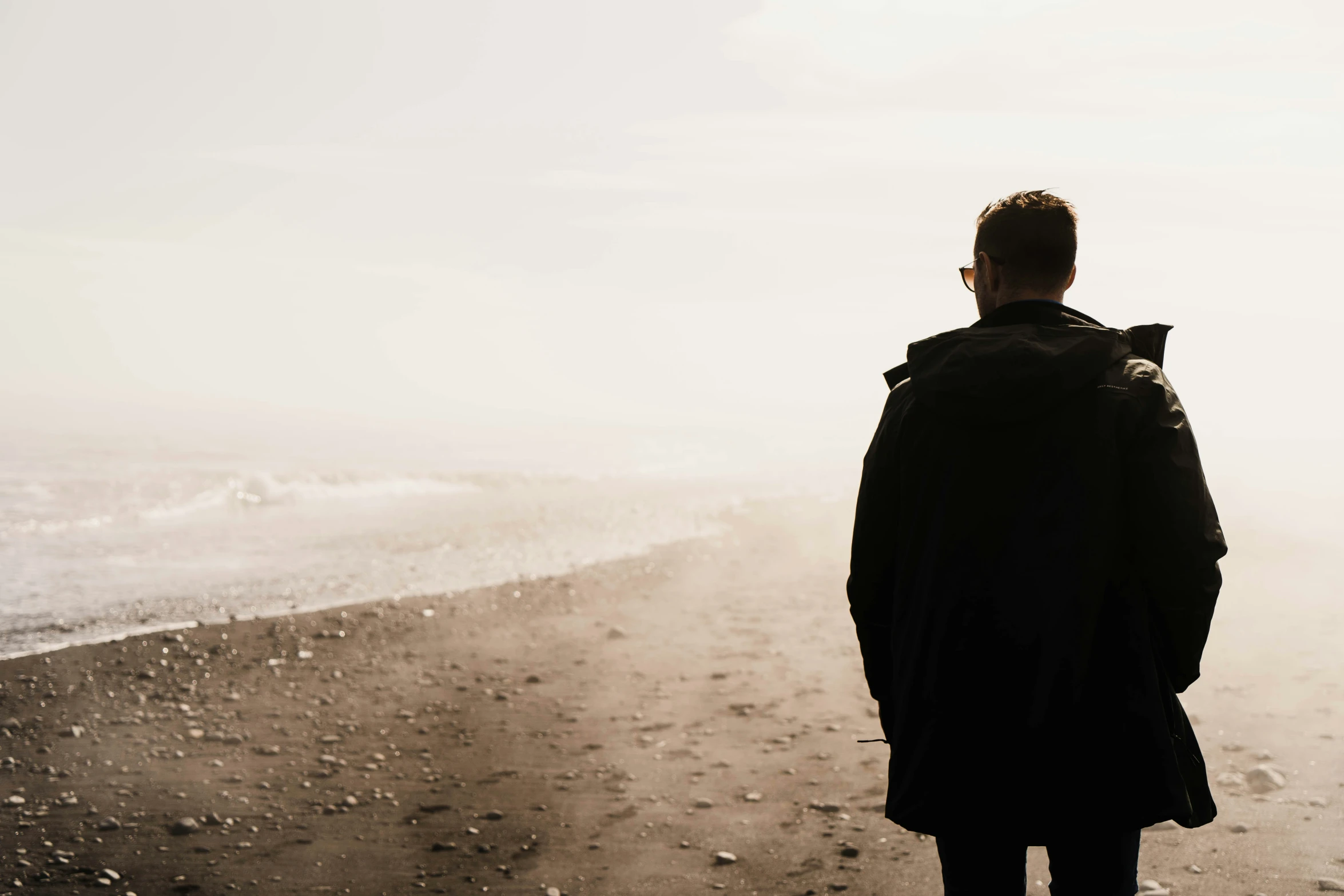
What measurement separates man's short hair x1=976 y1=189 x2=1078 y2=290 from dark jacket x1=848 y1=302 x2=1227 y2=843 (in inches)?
3.7

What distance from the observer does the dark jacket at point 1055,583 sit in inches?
→ 91.9

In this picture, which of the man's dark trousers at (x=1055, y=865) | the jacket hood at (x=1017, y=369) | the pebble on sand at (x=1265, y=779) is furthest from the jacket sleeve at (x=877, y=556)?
the pebble on sand at (x=1265, y=779)

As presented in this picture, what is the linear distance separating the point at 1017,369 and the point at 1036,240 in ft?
1.34

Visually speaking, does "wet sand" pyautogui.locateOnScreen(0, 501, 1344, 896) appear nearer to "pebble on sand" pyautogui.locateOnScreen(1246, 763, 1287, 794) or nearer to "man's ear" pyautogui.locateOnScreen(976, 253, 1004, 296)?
"pebble on sand" pyautogui.locateOnScreen(1246, 763, 1287, 794)

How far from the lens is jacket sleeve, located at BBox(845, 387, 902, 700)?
260 centimetres

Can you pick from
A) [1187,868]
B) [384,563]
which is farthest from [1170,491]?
[384,563]

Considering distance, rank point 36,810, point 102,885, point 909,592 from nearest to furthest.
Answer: point 909,592 → point 102,885 → point 36,810

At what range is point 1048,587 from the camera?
2367mm

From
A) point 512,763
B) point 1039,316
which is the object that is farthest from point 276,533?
point 1039,316

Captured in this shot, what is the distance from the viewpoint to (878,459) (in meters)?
2.60

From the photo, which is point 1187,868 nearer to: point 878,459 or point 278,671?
point 878,459

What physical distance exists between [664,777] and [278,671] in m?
4.12

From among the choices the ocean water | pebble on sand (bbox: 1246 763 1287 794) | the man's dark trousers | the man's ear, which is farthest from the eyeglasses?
the ocean water

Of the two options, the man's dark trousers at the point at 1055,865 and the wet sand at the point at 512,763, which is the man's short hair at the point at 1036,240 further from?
the man's dark trousers at the point at 1055,865
